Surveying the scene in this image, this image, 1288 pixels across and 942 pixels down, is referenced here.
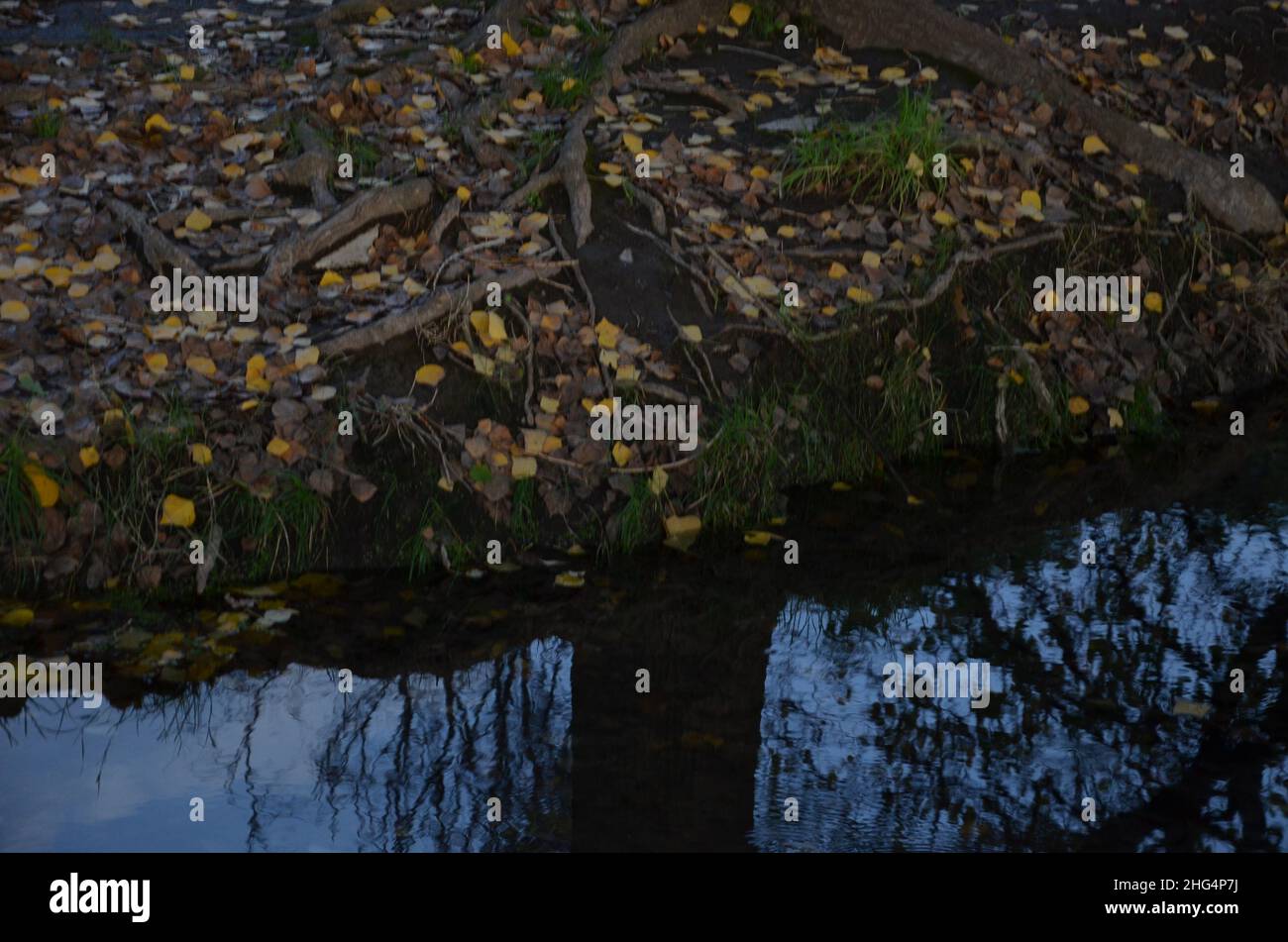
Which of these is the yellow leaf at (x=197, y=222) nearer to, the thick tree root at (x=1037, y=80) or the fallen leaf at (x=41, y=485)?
the fallen leaf at (x=41, y=485)

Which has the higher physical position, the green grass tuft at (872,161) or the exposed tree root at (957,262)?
Result: the green grass tuft at (872,161)

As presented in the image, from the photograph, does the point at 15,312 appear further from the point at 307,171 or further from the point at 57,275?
the point at 307,171

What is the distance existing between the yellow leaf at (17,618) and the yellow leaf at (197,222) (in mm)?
2097

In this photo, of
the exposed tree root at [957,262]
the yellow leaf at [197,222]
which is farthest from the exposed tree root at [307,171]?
the exposed tree root at [957,262]

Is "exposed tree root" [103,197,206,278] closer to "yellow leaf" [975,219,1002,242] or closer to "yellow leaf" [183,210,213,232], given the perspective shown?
"yellow leaf" [183,210,213,232]

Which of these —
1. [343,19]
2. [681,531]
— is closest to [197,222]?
[343,19]

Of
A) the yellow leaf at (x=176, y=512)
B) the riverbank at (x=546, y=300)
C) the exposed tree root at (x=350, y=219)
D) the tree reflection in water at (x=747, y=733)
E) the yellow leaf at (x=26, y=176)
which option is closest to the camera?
the tree reflection in water at (x=747, y=733)

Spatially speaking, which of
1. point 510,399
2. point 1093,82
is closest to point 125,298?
point 510,399

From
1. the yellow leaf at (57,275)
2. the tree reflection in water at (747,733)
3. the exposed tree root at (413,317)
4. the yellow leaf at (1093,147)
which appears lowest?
the tree reflection in water at (747,733)

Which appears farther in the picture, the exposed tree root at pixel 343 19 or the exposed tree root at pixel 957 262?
the exposed tree root at pixel 343 19

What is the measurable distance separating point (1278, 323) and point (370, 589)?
15.5ft

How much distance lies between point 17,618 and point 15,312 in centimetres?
152

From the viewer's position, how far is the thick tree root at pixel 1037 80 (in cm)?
727

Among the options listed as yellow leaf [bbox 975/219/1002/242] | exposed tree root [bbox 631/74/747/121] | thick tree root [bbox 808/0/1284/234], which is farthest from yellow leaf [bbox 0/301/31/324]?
thick tree root [bbox 808/0/1284/234]
